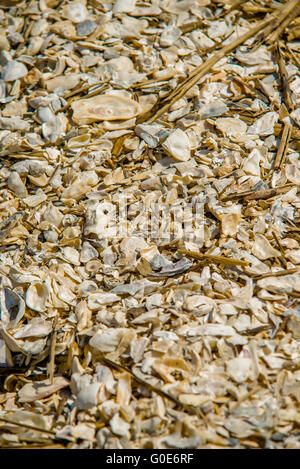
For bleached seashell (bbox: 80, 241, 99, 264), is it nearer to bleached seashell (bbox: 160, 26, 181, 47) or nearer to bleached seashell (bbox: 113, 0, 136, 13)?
bleached seashell (bbox: 160, 26, 181, 47)

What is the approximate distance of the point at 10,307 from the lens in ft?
4.09

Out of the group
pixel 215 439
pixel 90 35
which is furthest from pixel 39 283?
pixel 90 35

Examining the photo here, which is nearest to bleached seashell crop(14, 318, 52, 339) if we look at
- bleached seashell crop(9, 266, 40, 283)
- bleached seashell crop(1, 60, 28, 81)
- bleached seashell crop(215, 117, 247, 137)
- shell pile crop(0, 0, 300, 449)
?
shell pile crop(0, 0, 300, 449)

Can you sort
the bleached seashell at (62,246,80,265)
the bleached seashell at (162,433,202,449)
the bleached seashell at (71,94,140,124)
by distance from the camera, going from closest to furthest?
the bleached seashell at (162,433,202,449) → the bleached seashell at (62,246,80,265) → the bleached seashell at (71,94,140,124)

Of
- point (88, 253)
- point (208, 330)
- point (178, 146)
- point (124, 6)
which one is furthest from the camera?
point (124, 6)

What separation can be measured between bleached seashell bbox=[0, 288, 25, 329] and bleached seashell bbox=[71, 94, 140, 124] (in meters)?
0.61

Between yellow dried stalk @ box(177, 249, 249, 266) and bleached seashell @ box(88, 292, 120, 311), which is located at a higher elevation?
yellow dried stalk @ box(177, 249, 249, 266)

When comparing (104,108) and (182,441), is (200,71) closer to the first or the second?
(104,108)

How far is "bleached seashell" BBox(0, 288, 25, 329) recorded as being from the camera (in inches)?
47.9

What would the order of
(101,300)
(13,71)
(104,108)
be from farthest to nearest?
(13,71)
(104,108)
(101,300)

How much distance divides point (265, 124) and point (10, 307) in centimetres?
94

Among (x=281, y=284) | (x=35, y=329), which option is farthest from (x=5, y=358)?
(x=281, y=284)
